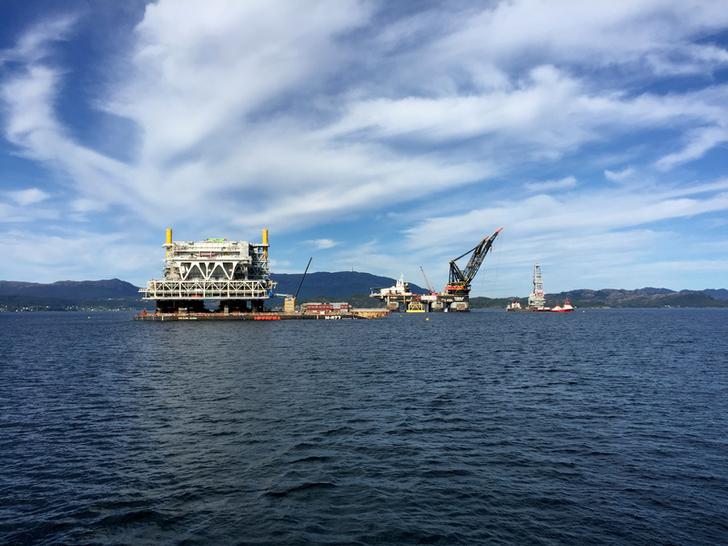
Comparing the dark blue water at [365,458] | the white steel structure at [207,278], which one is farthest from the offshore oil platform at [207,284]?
the dark blue water at [365,458]

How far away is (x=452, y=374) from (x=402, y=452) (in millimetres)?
23091

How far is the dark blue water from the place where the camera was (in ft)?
45.6

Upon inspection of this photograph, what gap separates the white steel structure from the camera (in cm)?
14938

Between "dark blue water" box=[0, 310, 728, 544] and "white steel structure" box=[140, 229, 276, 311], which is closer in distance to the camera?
"dark blue water" box=[0, 310, 728, 544]

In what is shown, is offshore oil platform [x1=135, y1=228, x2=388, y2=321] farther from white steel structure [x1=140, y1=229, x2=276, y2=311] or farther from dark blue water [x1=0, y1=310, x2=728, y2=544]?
dark blue water [x1=0, y1=310, x2=728, y2=544]

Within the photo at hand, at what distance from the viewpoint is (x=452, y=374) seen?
1682 inches

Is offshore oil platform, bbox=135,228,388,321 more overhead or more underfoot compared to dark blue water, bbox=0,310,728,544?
more overhead

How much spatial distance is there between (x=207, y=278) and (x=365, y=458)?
141986mm

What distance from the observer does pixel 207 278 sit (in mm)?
151000

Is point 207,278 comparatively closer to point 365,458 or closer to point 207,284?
point 207,284

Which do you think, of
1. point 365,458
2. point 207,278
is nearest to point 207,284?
point 207,278

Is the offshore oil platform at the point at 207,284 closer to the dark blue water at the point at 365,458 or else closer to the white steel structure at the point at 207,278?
the white steel structure at the point at 207,278

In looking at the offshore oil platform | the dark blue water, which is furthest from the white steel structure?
the dark blue water

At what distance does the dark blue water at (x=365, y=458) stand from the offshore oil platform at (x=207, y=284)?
109 metres
